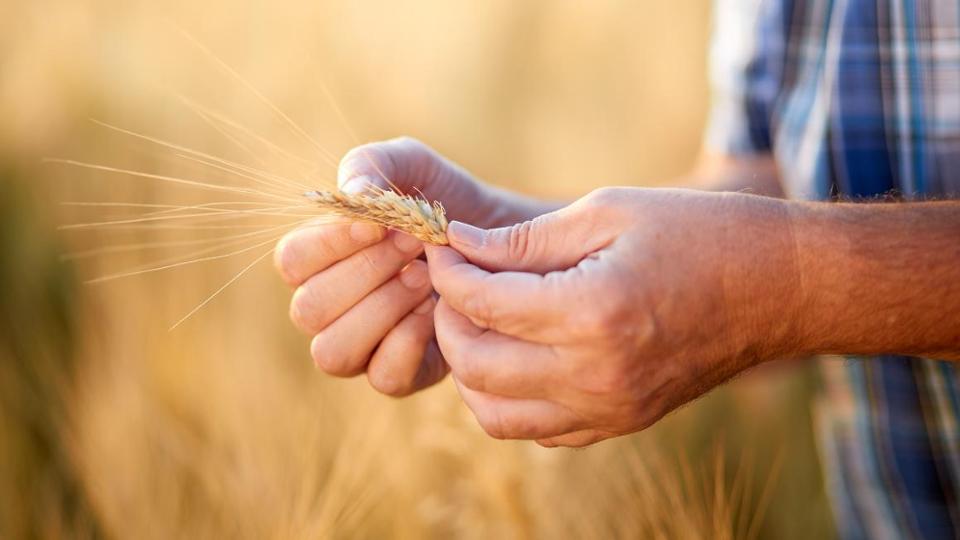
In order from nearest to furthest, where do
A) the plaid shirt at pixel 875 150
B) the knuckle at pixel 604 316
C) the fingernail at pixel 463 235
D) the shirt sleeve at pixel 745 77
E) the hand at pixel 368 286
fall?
1. the knuckle at pixel 604 316
2. the fingernail at pixel 463 235
3. the hand at pixel 368 286
4. the plaid shirt at pixel 875 150
5. the shirt sleeve at pixel 745 77

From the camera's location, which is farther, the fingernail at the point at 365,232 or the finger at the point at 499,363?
the fingernail at the point at 365,232

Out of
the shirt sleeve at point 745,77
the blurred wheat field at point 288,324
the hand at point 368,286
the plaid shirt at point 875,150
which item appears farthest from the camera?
the shirt sleeve at point 745,77

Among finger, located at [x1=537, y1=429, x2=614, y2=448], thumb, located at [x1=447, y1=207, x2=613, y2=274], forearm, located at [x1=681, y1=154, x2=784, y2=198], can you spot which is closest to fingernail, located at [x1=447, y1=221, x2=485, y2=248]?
thumb, located at [x1=447, y1=207, x2=613, y2=274]

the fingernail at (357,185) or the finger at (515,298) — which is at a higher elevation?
the fingernail at (357,185)

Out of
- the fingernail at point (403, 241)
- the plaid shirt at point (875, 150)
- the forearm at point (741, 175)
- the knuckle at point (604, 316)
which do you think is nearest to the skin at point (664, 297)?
the knuckle at point (604, 316)

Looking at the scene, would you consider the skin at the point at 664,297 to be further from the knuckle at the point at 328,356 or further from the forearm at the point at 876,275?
the knuckle at the point at 328,356

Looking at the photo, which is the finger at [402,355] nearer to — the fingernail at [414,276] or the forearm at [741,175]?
the fingernail at [414,276]

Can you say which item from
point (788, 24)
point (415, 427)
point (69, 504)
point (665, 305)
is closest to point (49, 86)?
point (69, 504)

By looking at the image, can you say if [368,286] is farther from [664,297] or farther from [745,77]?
[745,77]
